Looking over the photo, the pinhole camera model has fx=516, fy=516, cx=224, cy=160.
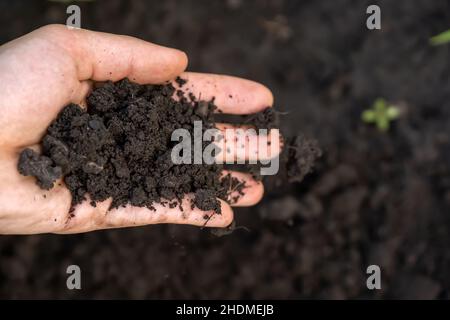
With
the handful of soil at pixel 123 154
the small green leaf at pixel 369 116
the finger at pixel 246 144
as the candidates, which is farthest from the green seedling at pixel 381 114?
the handful of soil at pixel 123 154

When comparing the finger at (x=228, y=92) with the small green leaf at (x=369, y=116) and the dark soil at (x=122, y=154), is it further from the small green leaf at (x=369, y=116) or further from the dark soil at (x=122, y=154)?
the small green leaf at (x=369, y=116)

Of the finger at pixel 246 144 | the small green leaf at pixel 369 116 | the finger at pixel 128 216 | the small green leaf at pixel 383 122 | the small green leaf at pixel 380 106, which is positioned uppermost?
the small green leaf at pixel 380 106

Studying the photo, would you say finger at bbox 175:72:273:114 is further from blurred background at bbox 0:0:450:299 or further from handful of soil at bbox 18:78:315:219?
blurred background at bbox 0:0:450:299

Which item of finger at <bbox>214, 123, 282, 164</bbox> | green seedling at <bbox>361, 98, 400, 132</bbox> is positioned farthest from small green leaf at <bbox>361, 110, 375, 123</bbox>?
finger at <bbox>214, 123, 282, 164</bbox>

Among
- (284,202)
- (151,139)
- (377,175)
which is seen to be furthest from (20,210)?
Answer: (377,175)

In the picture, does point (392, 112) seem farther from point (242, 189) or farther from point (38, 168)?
point (38, 168)

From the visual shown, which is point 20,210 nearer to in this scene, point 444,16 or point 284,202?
point 284,202
